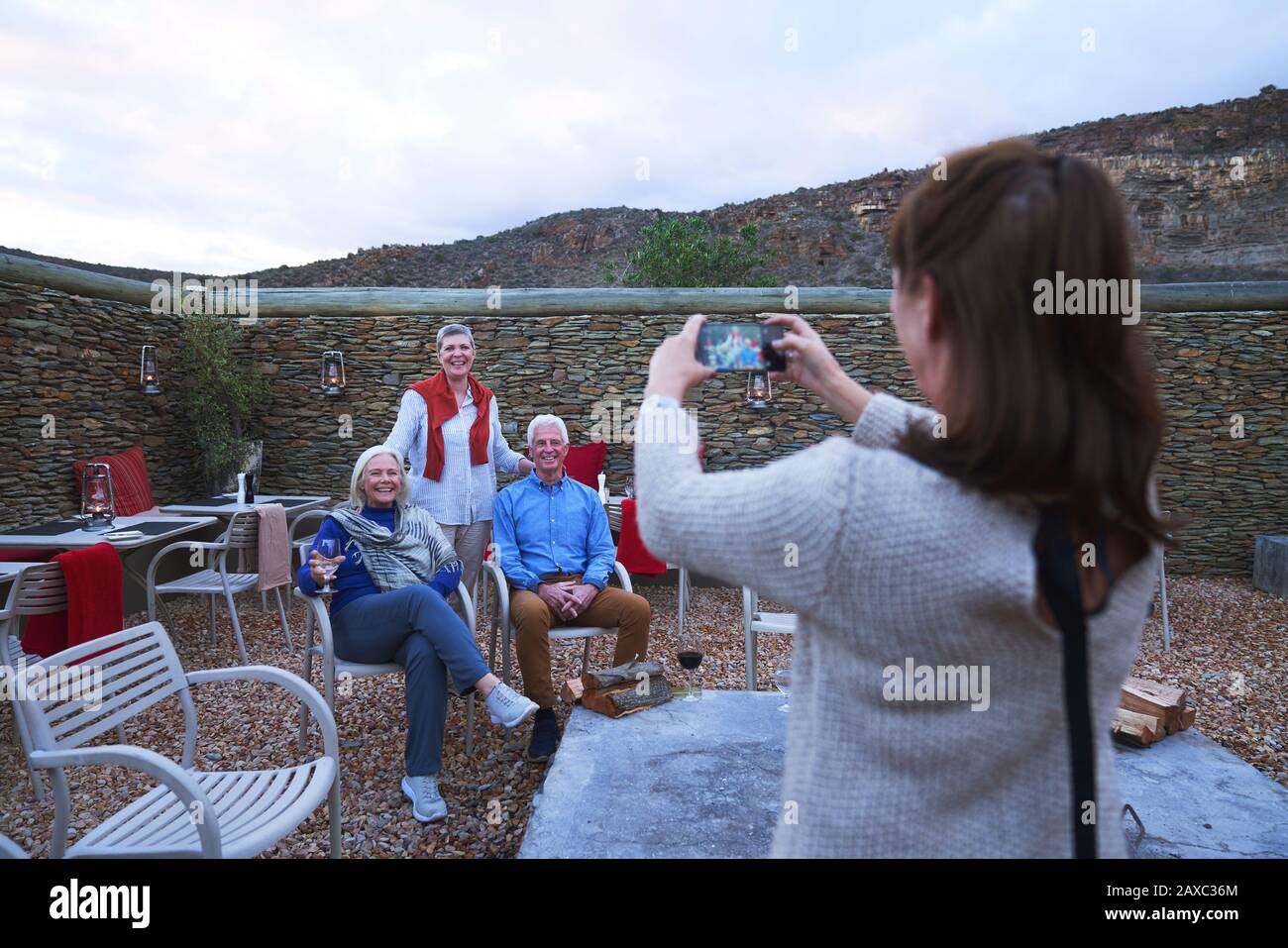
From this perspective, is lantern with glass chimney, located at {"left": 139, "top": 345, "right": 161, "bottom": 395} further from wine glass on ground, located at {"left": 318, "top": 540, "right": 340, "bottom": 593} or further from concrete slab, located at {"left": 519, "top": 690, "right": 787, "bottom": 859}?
concrete slab, located at {"left": 519, "top": 690, "right": 787, "bottom": 859}

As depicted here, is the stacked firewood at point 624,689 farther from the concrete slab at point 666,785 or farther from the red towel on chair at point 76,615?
the red towel on chair at point 76,615

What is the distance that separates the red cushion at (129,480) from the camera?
5359 millimetres

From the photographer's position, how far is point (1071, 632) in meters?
0.62

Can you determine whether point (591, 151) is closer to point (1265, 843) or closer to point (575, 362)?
point (575, 362)

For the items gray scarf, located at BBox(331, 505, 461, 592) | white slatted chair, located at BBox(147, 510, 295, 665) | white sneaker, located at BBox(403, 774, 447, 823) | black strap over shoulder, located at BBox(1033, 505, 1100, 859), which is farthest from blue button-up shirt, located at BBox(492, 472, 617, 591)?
black strap over shoulder, located at BBox(1033, 505, 1100, 859)

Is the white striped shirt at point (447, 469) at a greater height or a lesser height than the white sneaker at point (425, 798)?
greater

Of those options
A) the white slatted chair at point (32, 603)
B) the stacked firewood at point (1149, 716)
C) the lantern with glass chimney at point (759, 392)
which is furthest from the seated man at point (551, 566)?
the lantern with glass chimney at point (759, 392)

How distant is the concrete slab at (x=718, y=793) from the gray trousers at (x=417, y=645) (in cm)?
63

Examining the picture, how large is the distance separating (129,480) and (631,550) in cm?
390

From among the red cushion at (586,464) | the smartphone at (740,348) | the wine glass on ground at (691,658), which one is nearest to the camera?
the smartphone at (740,348)

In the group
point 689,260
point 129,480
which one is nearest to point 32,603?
point 129,480

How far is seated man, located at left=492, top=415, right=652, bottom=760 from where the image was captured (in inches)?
137
